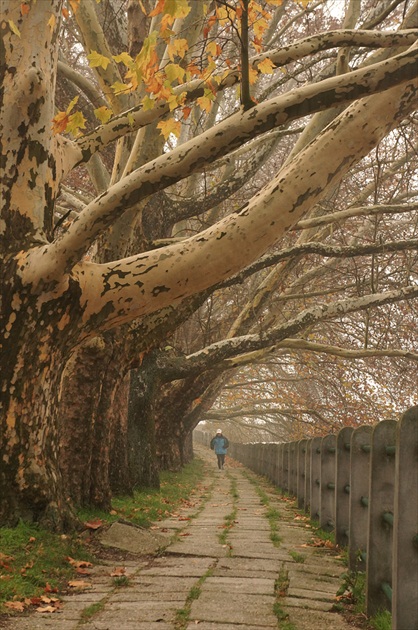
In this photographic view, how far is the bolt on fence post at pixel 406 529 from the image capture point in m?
3.72

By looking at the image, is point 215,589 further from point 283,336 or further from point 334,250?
point 283,336

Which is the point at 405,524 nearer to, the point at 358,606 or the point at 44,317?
the point at 358,606

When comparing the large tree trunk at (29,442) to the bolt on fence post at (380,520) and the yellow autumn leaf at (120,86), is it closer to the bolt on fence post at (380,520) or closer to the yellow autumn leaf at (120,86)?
the yellow autumn leaf at (120,86)

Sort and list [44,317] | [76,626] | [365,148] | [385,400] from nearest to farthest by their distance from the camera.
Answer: [76,626], [365,148], [44,317], [385,400]

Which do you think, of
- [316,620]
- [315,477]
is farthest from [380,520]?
[315,477]

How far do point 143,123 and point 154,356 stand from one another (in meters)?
7.64

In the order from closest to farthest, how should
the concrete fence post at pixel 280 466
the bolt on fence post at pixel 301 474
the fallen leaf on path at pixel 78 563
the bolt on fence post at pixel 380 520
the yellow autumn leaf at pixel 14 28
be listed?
1. the bolt on fence post at pixel 380 520
2. the fallen leaf on path at pixel 78 563
3. the yellow autumn leaf at pixel 14 28
4. the bolt on fence post at pixel 301 474
5. the concrete fence post at pixel 280 466

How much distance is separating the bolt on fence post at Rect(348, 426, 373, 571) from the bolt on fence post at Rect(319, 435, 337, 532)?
3.10 m

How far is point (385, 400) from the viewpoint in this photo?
80.9 feet

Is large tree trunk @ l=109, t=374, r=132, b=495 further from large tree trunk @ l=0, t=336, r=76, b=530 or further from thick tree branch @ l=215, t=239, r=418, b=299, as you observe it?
large tree trunk @ l=0, t=336, r=76, b=530

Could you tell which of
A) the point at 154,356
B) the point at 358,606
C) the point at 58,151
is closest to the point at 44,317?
the point at 58,151

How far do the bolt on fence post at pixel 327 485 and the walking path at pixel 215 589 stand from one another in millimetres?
297

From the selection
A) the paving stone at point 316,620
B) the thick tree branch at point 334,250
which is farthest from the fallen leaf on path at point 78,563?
the thick tree branch at point 334,250

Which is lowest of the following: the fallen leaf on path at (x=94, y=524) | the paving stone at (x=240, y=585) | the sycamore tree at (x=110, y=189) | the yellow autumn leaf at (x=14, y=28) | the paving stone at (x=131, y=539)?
the paving stone at (x=240, y=585)
